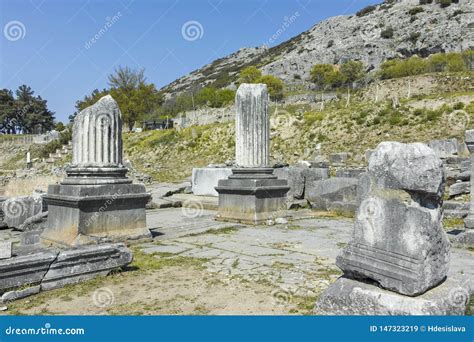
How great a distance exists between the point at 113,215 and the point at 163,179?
18239 millimetres

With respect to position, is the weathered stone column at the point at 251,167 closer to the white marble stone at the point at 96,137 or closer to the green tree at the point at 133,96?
the white marble stone at the point at 96,137

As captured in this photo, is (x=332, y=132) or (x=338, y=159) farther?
(x=332, y=132)

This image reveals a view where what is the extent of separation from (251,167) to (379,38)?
74602 millimetres

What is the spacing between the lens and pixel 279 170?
12.6 m

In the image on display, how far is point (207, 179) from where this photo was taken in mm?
14180

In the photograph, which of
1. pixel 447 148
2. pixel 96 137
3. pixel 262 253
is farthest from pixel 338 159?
pixel 96 137

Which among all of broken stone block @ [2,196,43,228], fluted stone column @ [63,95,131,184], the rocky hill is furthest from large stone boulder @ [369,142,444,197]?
the rocky hill

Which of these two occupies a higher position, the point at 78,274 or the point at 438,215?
the point at 438,215

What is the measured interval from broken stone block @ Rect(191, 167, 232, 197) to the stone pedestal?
22.4 feet

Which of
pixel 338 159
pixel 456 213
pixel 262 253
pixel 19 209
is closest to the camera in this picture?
pixel 262 253

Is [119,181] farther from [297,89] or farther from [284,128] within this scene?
[297,89]

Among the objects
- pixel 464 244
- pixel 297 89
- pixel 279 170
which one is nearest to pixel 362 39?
pixel 297 89

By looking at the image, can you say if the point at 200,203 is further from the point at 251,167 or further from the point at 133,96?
the point at 133,96

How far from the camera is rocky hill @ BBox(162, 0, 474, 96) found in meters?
65.4
